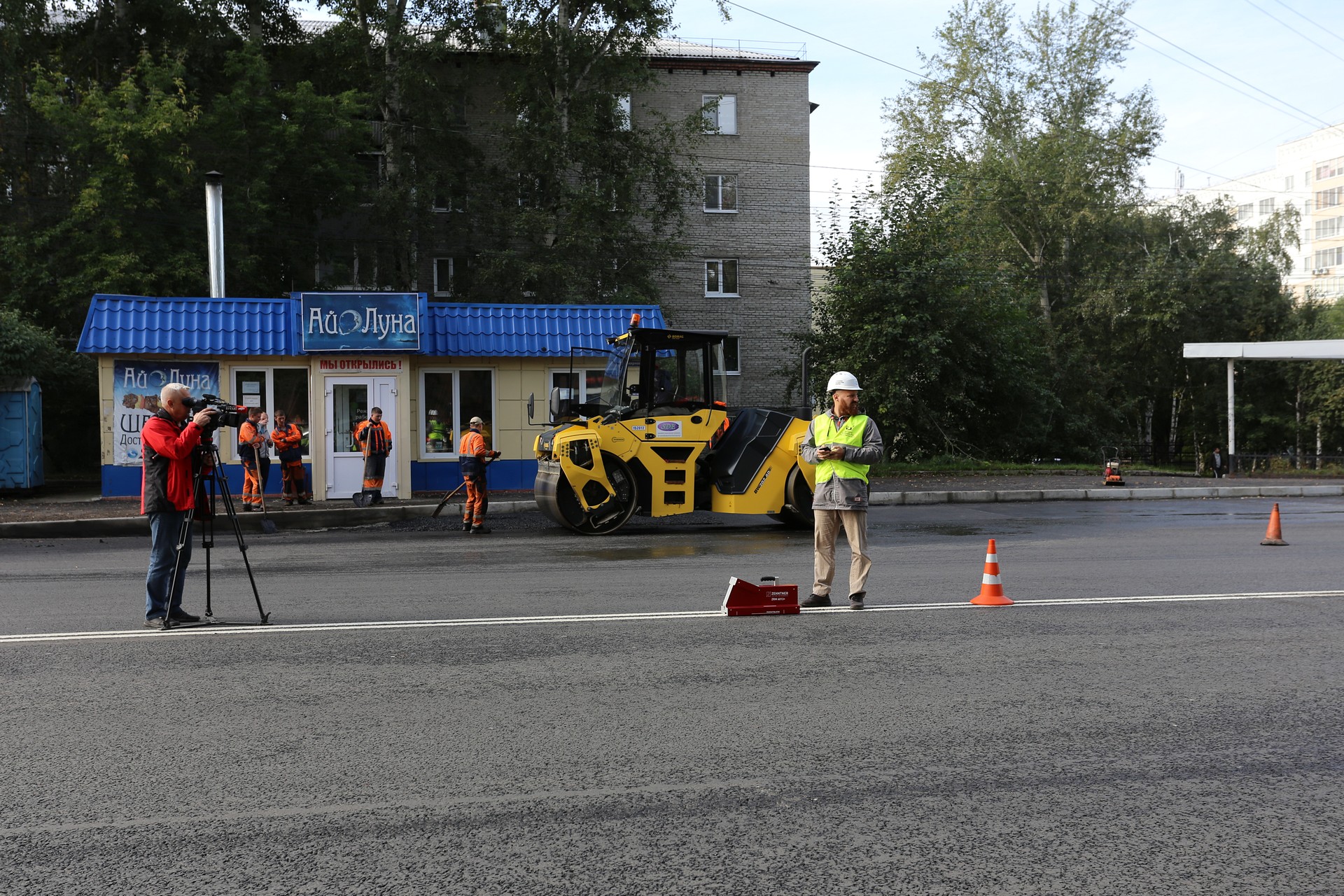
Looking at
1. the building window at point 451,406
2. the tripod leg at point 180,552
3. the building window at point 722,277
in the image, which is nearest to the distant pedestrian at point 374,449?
the building window at point 451,406

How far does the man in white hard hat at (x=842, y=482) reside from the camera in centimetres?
908

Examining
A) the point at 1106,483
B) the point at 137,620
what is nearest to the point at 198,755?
the point at 137,620

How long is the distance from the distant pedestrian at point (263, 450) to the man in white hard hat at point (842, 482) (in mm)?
12957

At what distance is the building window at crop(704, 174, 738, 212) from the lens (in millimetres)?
45062

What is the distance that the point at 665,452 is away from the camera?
1620cm

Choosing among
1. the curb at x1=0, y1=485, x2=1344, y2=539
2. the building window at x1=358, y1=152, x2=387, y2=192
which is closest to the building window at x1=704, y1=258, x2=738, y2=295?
the building window at x1=358, y1=152, x2=387, y2=192

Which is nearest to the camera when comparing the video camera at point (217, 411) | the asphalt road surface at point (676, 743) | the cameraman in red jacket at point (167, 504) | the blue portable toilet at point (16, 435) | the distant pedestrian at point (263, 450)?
the asphalt road surface at point (676, 743)

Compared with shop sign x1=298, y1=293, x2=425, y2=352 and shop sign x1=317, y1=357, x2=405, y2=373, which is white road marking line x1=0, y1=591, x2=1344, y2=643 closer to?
shop sign x1=298, y1=293, x2=425, y2=352

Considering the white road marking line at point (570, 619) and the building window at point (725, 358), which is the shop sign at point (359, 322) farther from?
the white road marking line at point (570, 619)

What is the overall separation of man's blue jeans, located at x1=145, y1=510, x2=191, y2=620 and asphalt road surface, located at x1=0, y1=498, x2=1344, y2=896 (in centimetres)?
34

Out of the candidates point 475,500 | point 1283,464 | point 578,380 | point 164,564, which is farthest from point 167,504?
point 1283,464

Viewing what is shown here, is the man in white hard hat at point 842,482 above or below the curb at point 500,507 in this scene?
above

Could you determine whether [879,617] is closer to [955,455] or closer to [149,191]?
[955,455]

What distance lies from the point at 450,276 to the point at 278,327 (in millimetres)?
19521
